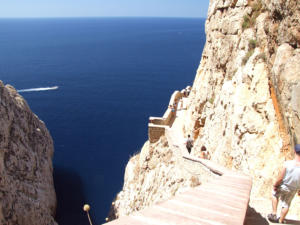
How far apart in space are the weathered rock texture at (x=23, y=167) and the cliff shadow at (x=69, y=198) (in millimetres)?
1674

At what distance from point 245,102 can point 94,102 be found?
1746 inches

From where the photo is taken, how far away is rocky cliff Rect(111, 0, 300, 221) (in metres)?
7.86

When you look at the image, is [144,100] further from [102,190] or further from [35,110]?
[102,190]

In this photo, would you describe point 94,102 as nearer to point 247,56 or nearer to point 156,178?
point 156,178

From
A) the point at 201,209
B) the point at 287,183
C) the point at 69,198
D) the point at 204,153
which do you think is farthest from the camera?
the point at 69,198

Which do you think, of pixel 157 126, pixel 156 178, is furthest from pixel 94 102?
pixel 156 178

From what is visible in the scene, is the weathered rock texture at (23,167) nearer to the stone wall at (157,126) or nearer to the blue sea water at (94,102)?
the blue sea water at (94,102)

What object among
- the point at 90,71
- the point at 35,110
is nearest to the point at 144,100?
the point at 35,110

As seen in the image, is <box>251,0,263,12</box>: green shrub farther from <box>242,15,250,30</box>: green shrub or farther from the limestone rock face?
the limestone rock face

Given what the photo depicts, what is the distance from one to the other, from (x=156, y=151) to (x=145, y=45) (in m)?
105

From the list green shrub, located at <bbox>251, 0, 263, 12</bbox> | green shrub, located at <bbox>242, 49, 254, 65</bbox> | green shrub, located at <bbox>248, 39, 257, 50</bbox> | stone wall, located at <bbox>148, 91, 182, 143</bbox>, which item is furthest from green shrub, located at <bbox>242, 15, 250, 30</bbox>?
stone wall, located at <bbox>148, 91, 182, 143</bbox>

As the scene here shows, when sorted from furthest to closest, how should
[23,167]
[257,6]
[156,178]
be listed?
1. [23,167]
2. [156,178]
3. [257,6]

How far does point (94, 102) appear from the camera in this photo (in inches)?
2051

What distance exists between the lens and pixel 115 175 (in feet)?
98.5
